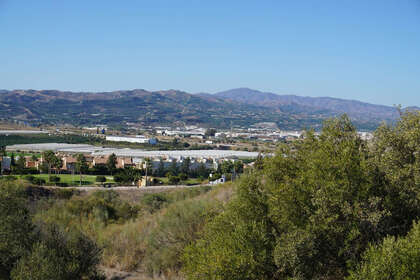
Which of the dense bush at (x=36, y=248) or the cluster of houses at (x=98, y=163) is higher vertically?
the dense bush at (x=36, y=248)

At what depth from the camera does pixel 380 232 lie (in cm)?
970

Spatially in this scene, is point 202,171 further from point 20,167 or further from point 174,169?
point 20,167

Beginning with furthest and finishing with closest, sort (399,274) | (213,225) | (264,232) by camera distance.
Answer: (213,225), (264,232), (399,274)

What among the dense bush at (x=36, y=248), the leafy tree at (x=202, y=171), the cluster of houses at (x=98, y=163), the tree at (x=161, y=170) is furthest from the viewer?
the leafy tree at (x=202, y=171)

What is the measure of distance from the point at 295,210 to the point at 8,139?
84.0m

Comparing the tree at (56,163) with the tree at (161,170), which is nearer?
the tree at (56,163)

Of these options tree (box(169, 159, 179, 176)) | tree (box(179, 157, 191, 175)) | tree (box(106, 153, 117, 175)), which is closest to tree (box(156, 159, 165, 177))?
tree (box(169, 159, 179, 176))

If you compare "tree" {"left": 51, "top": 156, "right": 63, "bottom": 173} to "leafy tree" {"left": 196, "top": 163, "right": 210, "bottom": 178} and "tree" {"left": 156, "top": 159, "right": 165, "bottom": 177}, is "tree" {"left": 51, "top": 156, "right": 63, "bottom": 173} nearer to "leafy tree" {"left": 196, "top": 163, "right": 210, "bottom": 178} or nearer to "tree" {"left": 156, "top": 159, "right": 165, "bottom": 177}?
"tree" {"left": 156, "top": 159, "right": 165, "bottom": 177}

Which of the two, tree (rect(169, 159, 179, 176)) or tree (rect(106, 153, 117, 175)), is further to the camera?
tree (rect(169, 159, 179, 176))

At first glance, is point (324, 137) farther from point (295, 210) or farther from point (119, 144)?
point (119, 144)

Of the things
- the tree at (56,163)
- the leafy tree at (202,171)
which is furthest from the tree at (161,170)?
the tree at (56,163)

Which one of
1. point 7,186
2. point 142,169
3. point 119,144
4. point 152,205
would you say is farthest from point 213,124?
point 7,186

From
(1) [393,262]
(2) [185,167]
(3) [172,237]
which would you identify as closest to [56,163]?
(2) [185,167]

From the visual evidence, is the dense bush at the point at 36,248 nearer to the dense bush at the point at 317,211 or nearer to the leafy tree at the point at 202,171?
the dense bush at the point at 317,211
